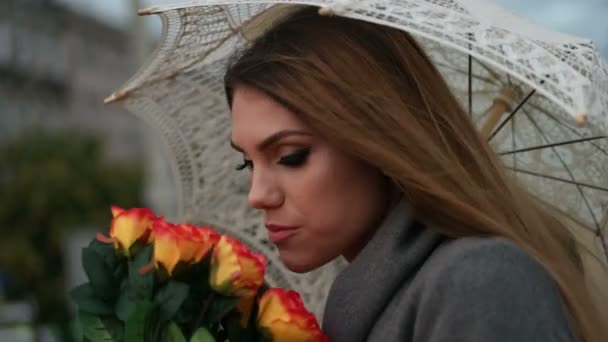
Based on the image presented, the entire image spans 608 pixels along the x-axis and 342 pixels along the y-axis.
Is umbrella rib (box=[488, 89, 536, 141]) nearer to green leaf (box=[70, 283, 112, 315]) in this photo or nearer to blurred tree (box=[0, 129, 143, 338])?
green leaf (box=[70, 283, 112, 315])

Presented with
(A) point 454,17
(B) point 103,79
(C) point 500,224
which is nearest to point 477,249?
(C) point 500,224

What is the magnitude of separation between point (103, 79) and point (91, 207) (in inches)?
972

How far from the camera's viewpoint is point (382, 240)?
2.09 meters

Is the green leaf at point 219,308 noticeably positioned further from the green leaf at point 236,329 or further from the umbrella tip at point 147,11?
the umbrella tip at point 147,11

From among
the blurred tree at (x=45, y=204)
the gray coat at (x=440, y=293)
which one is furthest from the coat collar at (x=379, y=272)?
the blurred tree at (x=45, y=204)

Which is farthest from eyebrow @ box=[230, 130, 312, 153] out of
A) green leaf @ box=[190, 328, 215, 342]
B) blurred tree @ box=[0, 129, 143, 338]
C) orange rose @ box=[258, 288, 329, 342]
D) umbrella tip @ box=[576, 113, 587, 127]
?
blurred tree @ box=[0, 129, 143, 338]

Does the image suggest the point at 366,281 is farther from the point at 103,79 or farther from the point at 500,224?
the point at 103,79

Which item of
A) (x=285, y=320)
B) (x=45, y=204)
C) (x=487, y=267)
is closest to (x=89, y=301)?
(x=285, y=320)

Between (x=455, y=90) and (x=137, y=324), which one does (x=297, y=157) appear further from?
(x=455, y=90)

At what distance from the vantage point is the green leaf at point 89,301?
80.6 inches

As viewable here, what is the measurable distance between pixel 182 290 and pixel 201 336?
0.10m

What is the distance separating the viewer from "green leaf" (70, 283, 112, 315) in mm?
2047

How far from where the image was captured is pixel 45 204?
27.4 meters

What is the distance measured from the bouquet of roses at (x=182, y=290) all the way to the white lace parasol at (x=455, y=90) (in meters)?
0.49
